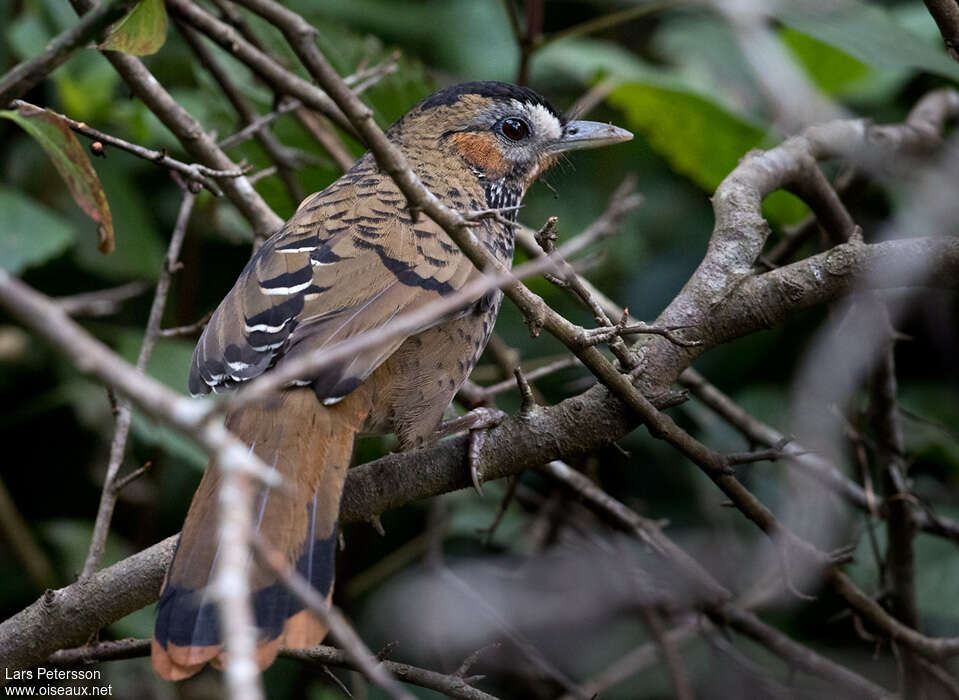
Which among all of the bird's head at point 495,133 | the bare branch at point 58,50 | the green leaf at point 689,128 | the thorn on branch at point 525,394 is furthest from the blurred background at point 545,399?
the bare branch at point 58,50

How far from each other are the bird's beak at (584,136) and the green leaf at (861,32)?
62cm

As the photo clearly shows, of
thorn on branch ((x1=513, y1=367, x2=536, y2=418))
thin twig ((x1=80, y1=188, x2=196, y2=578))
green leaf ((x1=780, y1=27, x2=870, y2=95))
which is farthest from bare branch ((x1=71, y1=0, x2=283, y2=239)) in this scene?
green leaf ((x1=780, y1=27, x2=870, y2=95))

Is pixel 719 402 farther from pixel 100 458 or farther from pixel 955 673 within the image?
pixel 100 458

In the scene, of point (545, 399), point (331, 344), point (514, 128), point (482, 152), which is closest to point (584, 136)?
point (514, 128)

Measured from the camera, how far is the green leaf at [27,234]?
3.12m

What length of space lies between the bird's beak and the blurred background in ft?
0.82

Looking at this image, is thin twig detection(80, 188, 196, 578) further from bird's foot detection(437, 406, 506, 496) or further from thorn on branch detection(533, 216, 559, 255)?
thorn on branch detection(533, 216, 559, 255)

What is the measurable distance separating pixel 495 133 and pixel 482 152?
0.08m

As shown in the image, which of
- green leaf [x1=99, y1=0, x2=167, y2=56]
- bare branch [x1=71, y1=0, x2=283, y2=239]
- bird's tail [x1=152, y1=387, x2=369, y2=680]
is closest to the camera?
bird's tail [x1=152, y1=387, x2=369, y2=680]

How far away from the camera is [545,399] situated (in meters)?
3.88

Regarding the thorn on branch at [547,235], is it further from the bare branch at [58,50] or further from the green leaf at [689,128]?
the green leaf at [689,128]

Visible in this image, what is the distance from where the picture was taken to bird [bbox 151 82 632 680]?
1766 mm

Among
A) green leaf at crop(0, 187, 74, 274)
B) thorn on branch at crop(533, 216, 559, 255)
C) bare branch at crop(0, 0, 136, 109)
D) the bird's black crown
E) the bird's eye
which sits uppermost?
bare branch at crop(0, 0, 136, 109)

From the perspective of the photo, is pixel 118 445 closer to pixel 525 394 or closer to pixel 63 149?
pixel 63 149
